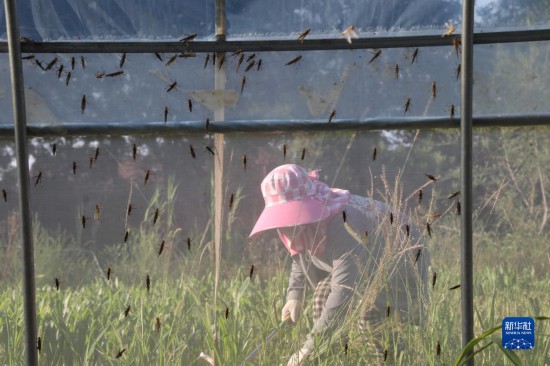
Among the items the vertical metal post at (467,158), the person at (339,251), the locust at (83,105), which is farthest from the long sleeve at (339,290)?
the locust at (83,105)

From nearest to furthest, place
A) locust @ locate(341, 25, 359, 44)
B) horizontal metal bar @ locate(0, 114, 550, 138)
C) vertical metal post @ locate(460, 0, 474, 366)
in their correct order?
vertical metal post @ locate(460, 0, 474, 366) < horizontal metal bar @ locate(0, 114, 550, 138) < locust @ locate(341, 25, 359, 44)


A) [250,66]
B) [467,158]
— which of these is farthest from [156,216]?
[467,158]

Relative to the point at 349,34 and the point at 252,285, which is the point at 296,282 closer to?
the point at 252,285

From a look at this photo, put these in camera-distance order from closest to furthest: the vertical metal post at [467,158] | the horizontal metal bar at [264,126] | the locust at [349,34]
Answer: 1. the vertical metal post at [467,158]
2. the horizontal metal bar at [264,126]
3. the locust at [349,34]

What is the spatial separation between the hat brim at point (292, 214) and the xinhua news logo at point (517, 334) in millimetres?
993

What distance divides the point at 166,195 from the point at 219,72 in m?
0.66

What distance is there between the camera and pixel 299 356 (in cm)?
327

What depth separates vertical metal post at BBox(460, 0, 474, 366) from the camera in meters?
3.02

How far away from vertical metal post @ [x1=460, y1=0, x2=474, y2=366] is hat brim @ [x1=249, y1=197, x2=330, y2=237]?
66 cm

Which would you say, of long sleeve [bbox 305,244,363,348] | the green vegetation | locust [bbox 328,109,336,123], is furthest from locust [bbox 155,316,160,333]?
locust [bbox 328,109,336,123]

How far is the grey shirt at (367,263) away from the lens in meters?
3.28

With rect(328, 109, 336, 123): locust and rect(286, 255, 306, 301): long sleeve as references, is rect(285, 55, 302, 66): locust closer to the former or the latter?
rect(328, 109, 336, 123): locust

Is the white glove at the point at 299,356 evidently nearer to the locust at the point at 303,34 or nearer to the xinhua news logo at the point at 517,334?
the xinhua news logo at the point at 517,334

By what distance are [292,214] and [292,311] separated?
0.47 metres
